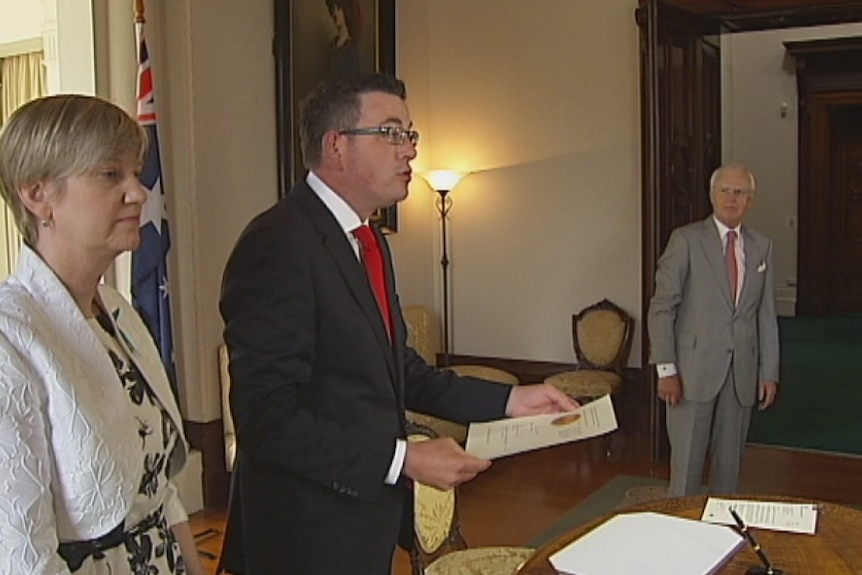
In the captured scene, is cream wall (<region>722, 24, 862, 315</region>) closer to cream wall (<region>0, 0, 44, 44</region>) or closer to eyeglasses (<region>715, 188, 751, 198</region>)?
eyeglasses (<region>715, 188, 751, 198</region>)

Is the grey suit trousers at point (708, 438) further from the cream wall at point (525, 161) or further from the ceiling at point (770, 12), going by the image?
the ceiling at point (770, 12)

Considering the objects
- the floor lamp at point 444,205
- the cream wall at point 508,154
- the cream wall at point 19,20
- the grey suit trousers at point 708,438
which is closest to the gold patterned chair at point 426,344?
the floor lamp at point 444,205

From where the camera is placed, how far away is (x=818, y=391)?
303 inches

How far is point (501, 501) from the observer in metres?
5.07

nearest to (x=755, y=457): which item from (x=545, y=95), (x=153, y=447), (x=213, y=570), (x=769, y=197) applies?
(x=545, y=95)

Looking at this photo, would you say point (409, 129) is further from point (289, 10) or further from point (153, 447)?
point (289, 10)

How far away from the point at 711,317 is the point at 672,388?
364 millimetres

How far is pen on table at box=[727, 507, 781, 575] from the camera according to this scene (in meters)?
1.87

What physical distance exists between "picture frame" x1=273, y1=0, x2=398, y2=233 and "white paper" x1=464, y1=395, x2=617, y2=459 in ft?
11.7

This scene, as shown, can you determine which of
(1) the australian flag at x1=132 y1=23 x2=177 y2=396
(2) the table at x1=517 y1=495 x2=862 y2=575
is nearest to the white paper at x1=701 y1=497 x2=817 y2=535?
(2) the table at x1=517 y1=495 x2=862 y2=575

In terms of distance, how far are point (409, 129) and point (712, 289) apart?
2.55m

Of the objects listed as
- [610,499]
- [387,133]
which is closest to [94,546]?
[387,133]

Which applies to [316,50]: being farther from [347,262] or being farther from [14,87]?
[347,262]

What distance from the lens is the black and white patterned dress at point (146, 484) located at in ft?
5.14
